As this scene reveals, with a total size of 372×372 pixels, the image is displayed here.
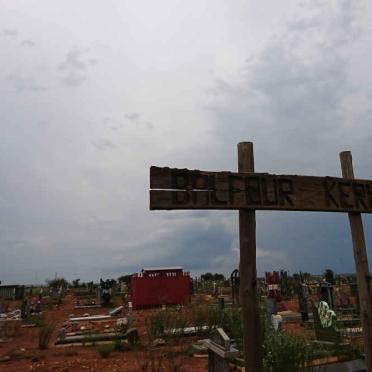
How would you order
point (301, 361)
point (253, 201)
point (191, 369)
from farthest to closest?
1. point (191, 369)
2. point (301, 361)
3. point (253, 201)

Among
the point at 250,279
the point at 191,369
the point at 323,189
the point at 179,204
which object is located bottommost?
the point at 191,369

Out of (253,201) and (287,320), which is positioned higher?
(253,201)

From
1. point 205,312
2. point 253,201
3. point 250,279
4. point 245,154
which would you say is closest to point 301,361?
point 250,279

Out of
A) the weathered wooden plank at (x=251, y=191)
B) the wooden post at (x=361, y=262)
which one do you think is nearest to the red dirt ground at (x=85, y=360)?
the wooden post at (x=361, y=262)

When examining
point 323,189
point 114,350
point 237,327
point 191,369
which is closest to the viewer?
point 323,189

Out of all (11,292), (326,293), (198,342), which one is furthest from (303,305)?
(11,292)

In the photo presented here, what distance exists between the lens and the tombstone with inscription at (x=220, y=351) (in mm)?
4801

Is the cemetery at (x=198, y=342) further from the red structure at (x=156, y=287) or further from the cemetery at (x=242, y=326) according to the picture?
the red structure at (x=156, y=287)

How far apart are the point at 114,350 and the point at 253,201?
26.5 ft

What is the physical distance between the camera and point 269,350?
6.00 m

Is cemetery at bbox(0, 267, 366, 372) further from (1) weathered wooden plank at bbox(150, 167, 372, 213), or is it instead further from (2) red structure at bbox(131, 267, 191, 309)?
(2) red structure at bbox(131, 267, 191, 309)

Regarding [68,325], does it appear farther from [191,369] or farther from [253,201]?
[253,201]

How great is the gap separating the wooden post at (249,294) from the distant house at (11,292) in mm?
36322

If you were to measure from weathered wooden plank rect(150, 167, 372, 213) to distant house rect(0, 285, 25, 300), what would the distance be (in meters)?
36.3
